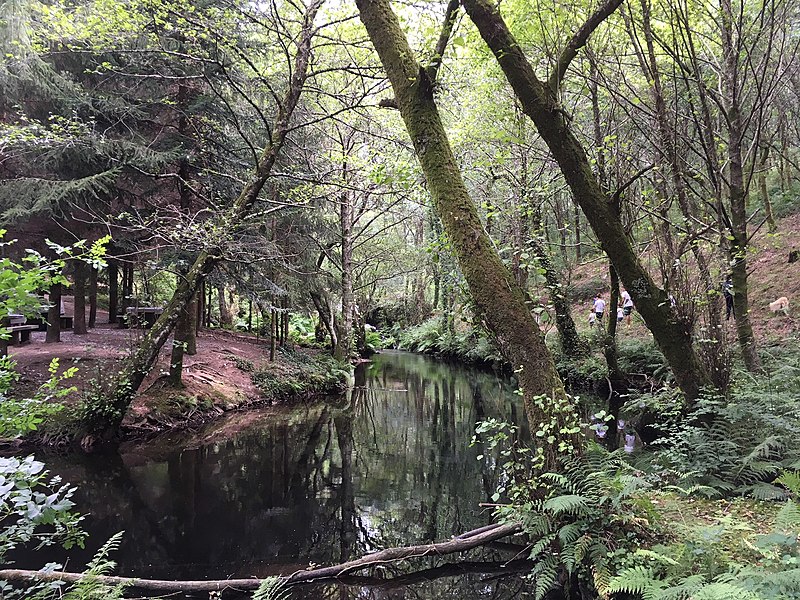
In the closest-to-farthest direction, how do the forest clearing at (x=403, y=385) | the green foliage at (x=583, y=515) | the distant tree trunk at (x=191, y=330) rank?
the green foliage at (x=583, y=515), the forest clearing at (x=403, y=385), the distant tree trunk at (x=191, y=330)

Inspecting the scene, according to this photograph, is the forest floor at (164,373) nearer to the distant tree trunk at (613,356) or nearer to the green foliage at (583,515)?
the green foliage at (583,515)

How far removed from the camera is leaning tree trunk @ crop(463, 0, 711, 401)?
425cm

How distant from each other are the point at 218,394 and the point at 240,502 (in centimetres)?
518

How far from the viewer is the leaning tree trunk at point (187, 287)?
25.6 feet

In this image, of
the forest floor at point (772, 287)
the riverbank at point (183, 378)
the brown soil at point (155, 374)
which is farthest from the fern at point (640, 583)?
the forest floor at point (772, 287)

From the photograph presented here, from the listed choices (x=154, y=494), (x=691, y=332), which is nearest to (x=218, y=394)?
(x=154, y=494)

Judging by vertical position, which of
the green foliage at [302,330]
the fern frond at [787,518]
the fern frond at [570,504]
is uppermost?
the green foliage at [302,330]

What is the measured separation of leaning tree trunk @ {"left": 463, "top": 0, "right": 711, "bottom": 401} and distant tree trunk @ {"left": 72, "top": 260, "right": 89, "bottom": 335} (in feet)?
35.3

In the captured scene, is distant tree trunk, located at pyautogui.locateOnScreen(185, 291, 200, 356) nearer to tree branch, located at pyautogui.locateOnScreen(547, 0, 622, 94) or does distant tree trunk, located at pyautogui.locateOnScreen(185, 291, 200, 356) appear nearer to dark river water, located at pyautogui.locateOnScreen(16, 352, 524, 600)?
dark river water, located at pyautogui.locateOnScreen(16, 352, 524, 600)

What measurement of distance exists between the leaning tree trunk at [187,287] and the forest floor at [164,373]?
1.60 feet

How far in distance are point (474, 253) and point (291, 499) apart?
178 inches

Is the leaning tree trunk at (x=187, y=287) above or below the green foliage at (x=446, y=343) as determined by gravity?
above

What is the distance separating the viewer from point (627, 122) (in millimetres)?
8531

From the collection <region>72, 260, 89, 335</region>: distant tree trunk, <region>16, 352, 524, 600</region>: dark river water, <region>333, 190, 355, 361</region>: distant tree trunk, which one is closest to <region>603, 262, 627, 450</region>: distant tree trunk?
<region>16, 352, 524, 600</region>: dark river water
